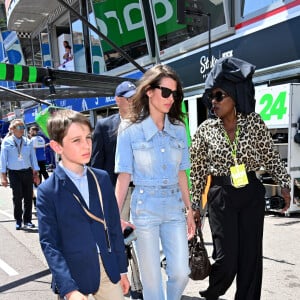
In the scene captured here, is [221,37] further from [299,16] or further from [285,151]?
[285,151]

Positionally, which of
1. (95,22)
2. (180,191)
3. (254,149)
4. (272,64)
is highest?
(95,22)

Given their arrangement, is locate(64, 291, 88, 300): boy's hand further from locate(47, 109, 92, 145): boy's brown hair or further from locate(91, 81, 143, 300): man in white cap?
locate(91, 81, 143, 300): man in white cap

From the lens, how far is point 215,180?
10.1ft

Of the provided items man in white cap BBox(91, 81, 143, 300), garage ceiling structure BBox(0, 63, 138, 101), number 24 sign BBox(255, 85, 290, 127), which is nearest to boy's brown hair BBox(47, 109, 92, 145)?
man in white cap BBox(91, 81, 143, 300)

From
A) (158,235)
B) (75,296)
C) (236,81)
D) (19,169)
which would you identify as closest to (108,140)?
(158,235)

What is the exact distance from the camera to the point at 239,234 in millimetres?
3031

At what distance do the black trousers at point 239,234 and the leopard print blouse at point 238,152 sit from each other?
0.47 feet

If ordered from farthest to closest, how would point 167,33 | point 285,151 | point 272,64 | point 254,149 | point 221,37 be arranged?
point 167,33, point 221,37, point 272,64, point 285,151, point 254,149

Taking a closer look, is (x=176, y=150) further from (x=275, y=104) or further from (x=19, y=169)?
(x=19, y=169)

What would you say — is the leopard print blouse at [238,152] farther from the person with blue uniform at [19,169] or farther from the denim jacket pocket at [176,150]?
the person with blue uniform at [19,169]

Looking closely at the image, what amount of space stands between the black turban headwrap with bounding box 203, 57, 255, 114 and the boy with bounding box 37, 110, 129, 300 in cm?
119

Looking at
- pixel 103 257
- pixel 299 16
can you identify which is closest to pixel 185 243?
pixel 103 257

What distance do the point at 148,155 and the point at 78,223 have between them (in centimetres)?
80

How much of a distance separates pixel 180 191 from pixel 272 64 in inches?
252
